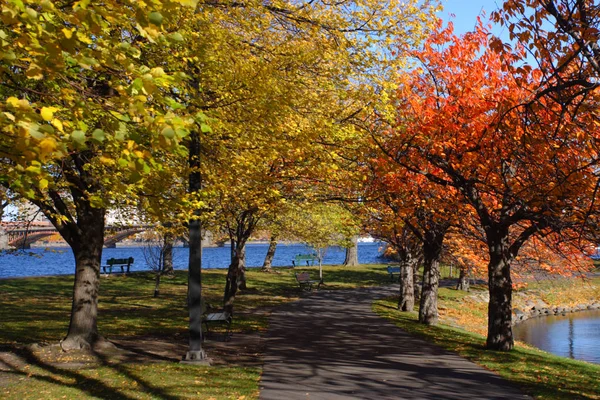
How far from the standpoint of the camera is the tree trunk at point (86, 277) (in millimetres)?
11281

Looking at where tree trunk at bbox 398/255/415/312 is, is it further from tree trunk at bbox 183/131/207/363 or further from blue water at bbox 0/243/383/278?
blue water at bbox 0/243/383/278

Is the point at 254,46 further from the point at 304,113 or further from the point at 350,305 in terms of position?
the point at 350,305

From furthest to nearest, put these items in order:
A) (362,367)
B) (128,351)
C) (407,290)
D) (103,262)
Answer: (103,262), (407,290), (128,351), (362,367)

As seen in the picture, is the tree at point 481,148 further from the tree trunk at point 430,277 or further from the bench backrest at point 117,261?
the bench backrest at point 117,261

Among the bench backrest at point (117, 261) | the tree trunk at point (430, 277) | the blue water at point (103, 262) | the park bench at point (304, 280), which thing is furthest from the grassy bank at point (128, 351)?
the blue water at point (103, 262)

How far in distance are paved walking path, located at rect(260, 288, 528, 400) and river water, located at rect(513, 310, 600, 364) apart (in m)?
8.81

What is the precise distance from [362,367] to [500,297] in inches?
189

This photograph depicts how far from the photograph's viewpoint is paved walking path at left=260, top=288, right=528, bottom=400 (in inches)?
350

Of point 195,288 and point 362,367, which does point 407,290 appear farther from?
point 195,288

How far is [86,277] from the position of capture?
1160 cm

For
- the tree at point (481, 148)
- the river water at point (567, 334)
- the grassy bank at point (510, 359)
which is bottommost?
the river water at point (567, 334)

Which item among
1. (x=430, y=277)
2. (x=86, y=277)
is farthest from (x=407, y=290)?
(x=86, y=277)

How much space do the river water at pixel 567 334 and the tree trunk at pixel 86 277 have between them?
1717 cm

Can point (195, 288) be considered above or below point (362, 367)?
above
